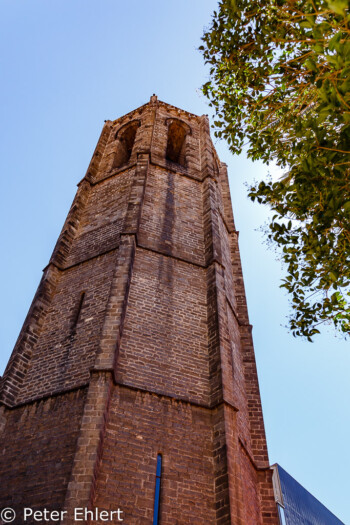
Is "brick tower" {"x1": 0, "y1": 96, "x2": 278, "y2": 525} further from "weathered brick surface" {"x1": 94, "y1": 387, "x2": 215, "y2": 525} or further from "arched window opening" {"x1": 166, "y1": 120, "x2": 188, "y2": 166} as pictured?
"arched window opening" {"x1": 166, "y1": 120, "x2": 188, "y2": 166}

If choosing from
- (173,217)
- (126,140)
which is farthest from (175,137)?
(173,217)

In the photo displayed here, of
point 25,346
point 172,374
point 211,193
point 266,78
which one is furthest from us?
point 211,193

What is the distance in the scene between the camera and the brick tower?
758cm

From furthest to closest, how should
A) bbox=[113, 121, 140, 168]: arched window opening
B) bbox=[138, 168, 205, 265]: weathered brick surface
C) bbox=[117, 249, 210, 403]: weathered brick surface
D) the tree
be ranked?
bbox=[113, 121, 140, 168]: arched window opening
bbox=[138, 168, 205, 265]: weathered brick surface
bbox=[117, 249, 210, 403]: weathered brick surface
the tree

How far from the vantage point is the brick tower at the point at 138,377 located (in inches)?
298

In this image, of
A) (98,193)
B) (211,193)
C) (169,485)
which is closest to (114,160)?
(98,193)

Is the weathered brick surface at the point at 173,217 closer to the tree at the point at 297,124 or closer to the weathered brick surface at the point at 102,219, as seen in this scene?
the weathered brick surface at the point at 102,219

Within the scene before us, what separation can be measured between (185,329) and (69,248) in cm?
513

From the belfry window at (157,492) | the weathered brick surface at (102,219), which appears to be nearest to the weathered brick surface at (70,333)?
the weathered brick surface at (102,219)

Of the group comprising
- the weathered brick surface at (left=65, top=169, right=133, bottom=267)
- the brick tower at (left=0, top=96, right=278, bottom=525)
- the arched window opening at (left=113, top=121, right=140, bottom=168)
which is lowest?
A: the brick tower at (left=0, top=96, right=278, bottom=525)

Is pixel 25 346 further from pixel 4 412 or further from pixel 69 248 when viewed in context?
pixel 69 248

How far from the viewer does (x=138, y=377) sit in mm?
9133

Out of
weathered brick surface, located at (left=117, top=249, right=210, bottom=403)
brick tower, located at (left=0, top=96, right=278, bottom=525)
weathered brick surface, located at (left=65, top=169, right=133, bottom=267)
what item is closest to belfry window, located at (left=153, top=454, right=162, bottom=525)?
brick tower, located at (left=0, top=96, right=278, bottom=525)

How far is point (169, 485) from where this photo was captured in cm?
781
